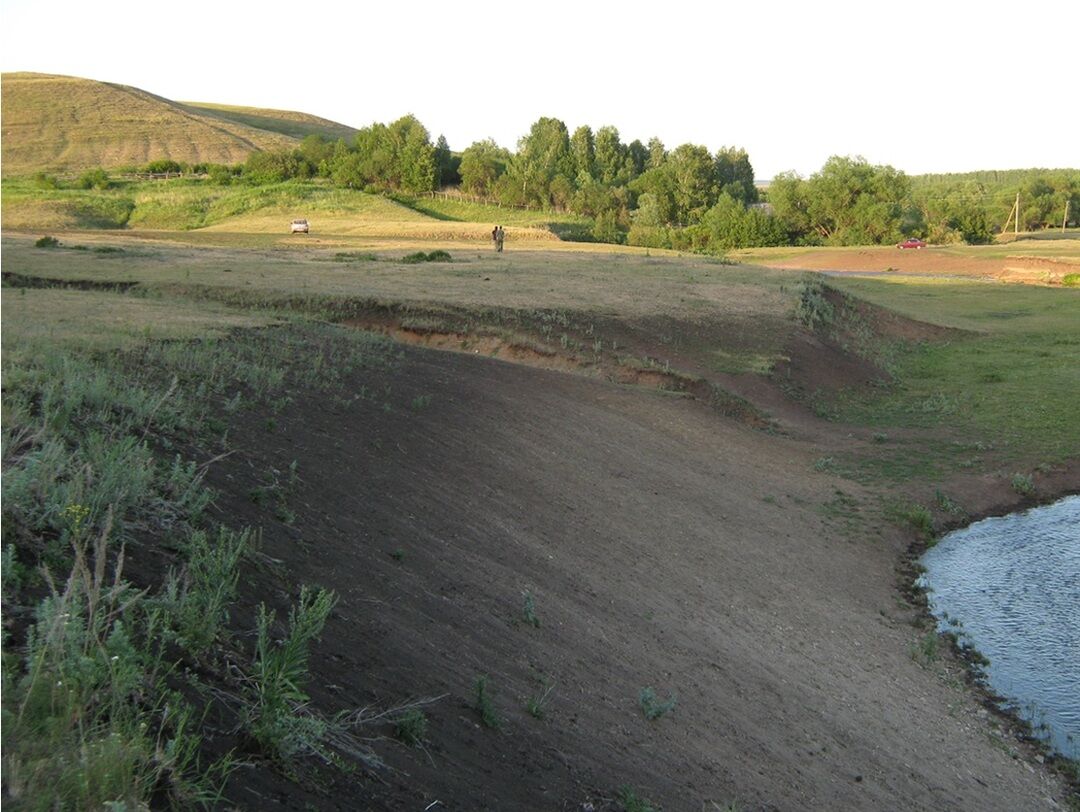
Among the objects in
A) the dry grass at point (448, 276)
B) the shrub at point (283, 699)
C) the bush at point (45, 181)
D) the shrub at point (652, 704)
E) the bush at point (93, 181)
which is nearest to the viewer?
the shrub at point (283, 699)

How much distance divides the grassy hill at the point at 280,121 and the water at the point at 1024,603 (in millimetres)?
132478

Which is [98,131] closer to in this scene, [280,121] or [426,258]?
[280,121]

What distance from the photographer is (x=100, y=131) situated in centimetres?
10306

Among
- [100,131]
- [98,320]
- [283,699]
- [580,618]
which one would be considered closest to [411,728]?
[283,699]

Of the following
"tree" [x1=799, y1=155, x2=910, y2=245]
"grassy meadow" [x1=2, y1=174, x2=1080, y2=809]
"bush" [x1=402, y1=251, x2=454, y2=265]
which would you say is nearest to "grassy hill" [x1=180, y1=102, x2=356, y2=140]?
"tree" [x1=799, y1=155, x2=910, y2=245]

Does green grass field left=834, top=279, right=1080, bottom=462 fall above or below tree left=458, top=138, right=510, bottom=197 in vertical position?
below

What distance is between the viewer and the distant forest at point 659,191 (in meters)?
91.6

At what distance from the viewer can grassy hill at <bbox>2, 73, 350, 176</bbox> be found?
3671 inches

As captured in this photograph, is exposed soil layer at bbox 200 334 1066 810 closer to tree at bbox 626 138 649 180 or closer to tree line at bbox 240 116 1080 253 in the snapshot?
tree line at bbox 240 116 1080 253

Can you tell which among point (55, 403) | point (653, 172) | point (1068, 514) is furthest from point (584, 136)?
point (55, 403)

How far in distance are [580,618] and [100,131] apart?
108 meters

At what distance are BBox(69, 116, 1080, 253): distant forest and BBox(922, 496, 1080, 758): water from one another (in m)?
67.5

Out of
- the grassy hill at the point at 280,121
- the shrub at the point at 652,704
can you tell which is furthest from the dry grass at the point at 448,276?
the grassy hill at the point at 280,121

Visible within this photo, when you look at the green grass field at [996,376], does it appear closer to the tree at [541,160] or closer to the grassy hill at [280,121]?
the tree at [541,160]
